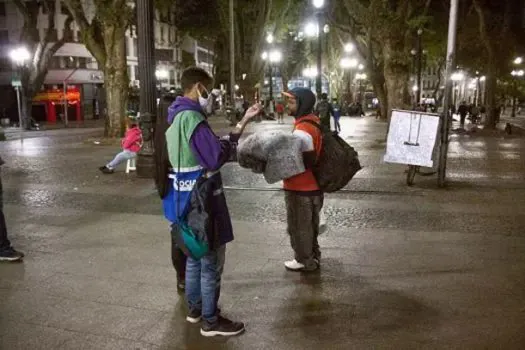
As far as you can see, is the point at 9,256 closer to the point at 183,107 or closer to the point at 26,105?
the point at 183,107

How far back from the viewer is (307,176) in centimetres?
512

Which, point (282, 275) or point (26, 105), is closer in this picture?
point (282, 275)

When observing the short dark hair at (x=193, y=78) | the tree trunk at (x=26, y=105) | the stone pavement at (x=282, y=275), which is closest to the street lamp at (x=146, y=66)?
the stone pavement at (x=282, y=275)

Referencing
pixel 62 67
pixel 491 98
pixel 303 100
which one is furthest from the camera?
pixel 62 67

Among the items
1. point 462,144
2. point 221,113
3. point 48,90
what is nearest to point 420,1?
point 462,144

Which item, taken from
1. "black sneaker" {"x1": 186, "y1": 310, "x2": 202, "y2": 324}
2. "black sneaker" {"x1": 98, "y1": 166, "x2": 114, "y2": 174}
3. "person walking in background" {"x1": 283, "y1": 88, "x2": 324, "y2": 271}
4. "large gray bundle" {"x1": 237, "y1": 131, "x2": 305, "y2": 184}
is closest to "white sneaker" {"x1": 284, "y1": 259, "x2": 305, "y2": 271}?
"person walking in background" {"x1": 283, "y1": 88, "x2": 324, "y2": 271}

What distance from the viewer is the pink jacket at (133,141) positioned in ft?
37.1

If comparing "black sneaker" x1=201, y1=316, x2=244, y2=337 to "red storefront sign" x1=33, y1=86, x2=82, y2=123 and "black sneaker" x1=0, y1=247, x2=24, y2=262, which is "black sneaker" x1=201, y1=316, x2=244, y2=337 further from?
"red storefront sign" x1=33, y1=86, x2=82, y2=123

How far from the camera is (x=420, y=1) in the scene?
20.6 metres

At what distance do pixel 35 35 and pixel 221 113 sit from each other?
17.8 m

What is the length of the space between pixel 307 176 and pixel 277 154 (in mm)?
458

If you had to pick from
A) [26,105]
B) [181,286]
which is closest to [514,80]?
[26,105]

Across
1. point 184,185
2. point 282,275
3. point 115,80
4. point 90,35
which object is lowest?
point 282,275

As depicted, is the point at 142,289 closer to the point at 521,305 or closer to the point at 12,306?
the point at 12,306
